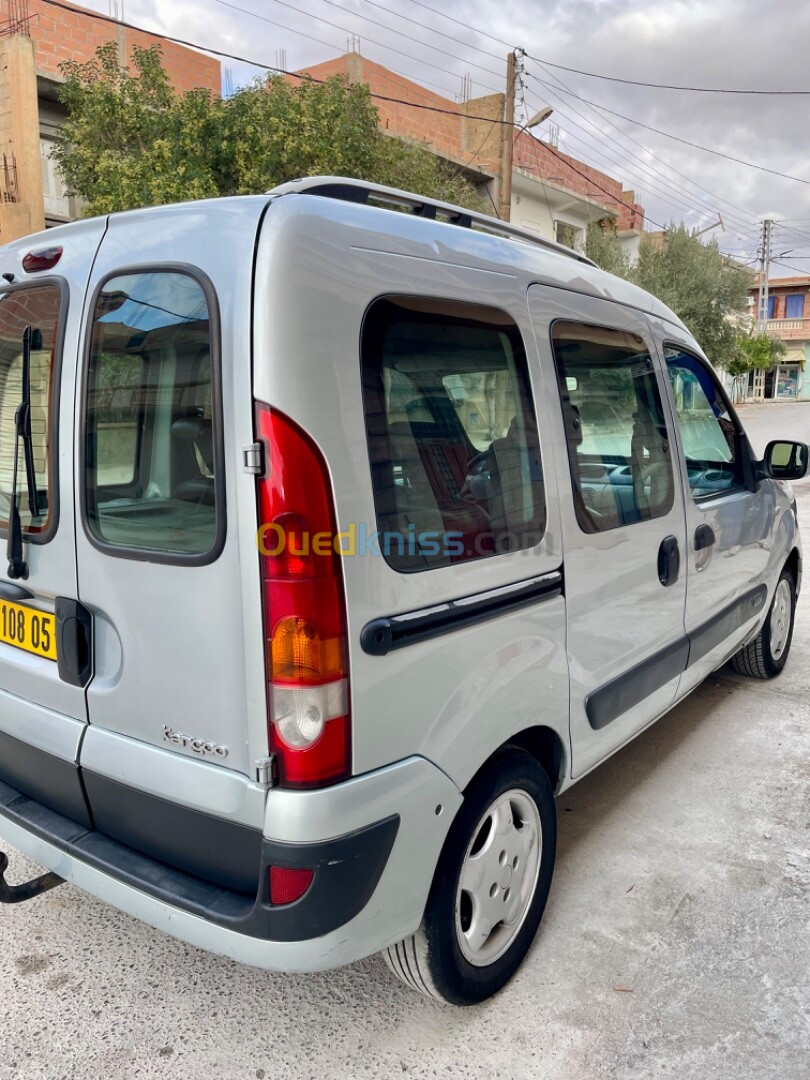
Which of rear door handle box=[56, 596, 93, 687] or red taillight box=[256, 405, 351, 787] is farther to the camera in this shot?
rear door handle box=[56, 596, 93, 687]

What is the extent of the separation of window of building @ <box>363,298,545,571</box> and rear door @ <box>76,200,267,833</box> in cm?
31

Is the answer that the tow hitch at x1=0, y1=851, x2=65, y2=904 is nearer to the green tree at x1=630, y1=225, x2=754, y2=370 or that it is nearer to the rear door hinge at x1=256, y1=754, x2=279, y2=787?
the rear door hinge at x1=256, y1=754, x2=279, y2=787

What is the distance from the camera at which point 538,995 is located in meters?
2.28

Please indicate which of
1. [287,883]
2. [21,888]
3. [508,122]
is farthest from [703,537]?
[508,122]

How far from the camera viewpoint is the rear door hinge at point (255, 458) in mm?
1599

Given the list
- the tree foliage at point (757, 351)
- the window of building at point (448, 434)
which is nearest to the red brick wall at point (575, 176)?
the tree foliage at point (757, 351)

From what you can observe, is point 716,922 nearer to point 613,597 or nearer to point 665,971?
point 665,971

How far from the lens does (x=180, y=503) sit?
1.80m

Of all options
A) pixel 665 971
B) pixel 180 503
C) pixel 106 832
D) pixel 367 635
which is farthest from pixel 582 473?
pixel 106 832

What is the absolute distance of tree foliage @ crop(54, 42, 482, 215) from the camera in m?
11.4

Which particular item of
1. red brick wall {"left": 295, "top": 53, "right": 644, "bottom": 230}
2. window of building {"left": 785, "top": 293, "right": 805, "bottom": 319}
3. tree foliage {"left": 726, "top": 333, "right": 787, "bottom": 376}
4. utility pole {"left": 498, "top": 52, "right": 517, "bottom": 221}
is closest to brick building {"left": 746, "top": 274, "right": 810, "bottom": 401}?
window of building {"left": 785, "top": 293, "right": 805, "bottom": 319}

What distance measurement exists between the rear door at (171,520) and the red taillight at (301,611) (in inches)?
1.6

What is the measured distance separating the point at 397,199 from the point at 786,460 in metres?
2.43

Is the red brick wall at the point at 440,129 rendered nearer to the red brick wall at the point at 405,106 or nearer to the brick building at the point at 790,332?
the red brick wall at the point at 405,106
